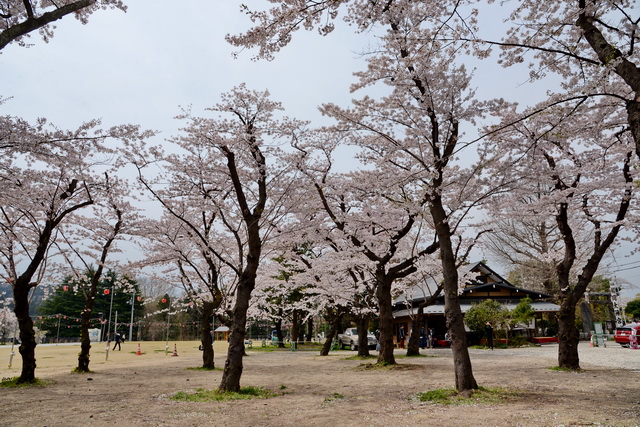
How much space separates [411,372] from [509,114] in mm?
7396

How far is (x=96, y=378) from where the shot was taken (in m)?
10.9

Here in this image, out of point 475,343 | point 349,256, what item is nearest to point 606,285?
point 475,343

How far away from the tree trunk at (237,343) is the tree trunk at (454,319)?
383cm

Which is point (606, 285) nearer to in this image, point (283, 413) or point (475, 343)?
point (475, 343)

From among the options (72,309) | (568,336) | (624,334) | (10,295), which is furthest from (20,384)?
(10,295)

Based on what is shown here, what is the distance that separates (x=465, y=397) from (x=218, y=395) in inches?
170

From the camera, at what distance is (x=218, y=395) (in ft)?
23.6

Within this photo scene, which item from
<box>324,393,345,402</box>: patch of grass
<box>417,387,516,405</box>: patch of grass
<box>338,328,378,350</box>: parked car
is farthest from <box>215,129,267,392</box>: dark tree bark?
<box>338,328,378,350</box>: parked car

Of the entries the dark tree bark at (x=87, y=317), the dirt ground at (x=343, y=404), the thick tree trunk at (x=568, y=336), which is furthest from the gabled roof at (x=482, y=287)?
the dark tree bark at (x=87, y=317)

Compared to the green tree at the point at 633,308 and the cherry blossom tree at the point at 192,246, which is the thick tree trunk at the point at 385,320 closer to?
the cherry blossom tree at the point at 192,246

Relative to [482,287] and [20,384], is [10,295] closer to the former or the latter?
[20,384]

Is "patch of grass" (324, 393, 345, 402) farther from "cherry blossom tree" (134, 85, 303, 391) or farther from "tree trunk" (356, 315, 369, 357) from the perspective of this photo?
"tree trunk" (356, 315, 369, 357)

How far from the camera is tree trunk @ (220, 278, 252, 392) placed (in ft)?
24.7

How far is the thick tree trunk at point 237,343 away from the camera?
7.53 m
